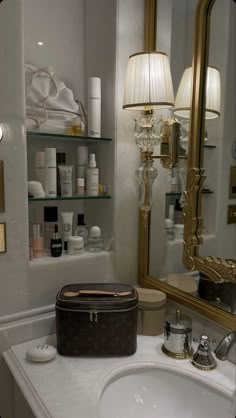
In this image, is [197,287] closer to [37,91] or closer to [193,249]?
[193,249]

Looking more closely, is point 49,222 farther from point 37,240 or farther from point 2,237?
point 2,237

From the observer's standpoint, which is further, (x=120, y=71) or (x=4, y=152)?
(x=120, y=71)

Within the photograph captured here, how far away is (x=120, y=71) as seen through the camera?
3.83 feet

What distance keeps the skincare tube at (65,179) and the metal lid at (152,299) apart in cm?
45

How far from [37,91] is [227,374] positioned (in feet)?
3.51

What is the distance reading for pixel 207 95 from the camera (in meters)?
1.00

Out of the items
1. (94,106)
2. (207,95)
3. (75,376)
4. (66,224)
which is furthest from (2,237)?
(207,95)

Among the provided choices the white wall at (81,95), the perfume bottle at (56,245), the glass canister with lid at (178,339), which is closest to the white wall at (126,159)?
the white wall at (81,95)

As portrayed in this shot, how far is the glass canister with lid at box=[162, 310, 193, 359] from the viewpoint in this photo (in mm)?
983

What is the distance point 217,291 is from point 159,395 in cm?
35

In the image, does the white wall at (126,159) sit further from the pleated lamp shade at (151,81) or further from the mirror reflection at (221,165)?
the mirror reflection at (221,165)

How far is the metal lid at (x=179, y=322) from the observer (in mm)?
990

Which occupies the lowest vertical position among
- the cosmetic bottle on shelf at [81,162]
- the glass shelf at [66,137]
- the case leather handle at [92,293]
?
the case leather handle at [92,293]

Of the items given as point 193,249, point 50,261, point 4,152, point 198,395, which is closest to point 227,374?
point 198,395
